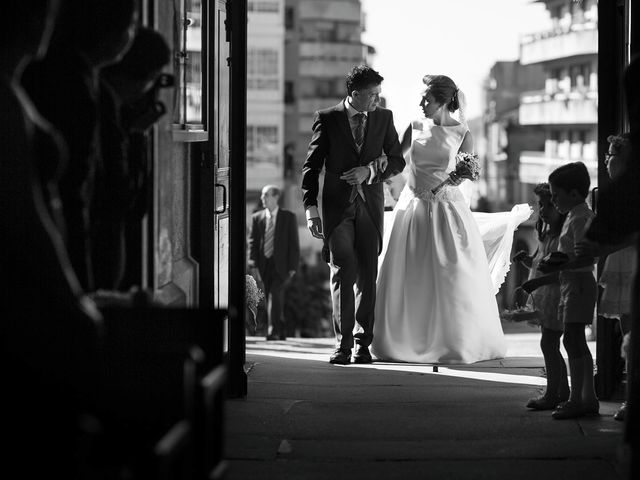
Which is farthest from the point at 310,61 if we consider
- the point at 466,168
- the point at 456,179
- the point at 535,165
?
the point at 466,168

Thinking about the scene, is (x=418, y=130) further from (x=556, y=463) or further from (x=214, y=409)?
(x=214, y=409)

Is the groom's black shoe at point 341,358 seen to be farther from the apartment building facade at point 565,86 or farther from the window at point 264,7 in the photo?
the apartment building facade at point 565,86

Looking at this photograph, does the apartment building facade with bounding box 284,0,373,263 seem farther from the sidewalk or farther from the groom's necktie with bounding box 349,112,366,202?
the sidewalk

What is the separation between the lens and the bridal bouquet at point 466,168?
11.8 m

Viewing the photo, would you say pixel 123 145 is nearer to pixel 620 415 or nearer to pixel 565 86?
pixel 620 415

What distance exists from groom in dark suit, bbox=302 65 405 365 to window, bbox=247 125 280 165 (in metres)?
45.1

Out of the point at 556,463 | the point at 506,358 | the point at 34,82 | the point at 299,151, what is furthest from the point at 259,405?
the point at 299,151

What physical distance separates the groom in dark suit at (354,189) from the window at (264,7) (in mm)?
46249

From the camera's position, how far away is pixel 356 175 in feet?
37.3

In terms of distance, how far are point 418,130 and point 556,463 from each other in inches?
210

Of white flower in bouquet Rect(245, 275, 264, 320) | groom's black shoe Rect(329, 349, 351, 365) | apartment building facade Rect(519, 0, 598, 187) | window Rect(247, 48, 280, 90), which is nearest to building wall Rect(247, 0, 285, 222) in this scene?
window Rect(247, 48, 280, 90)

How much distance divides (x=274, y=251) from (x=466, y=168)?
19.9 feet

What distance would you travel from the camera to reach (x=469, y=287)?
11922mm

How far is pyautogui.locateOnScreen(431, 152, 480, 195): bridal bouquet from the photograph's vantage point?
1175 cm
